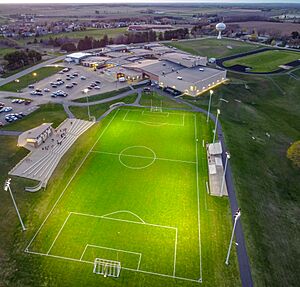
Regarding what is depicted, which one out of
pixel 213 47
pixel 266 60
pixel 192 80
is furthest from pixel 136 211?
pixel 213 47

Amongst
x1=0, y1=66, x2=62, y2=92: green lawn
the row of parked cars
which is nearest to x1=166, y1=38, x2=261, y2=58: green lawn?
x1=0, y1=66, x2=62, y2=92: green lawn

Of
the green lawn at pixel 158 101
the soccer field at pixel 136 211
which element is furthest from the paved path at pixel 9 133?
the green lawn at pixel 158 101

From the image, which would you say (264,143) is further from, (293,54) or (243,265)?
(293,54)

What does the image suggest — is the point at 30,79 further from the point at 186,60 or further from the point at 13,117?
the point at 186,60

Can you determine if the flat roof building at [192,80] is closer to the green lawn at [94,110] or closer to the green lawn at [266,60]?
the green lawn at [94,110]

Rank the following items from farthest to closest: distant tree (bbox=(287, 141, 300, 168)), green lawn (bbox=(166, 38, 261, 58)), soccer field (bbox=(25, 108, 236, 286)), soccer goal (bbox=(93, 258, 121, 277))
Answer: green lawn (bbox=(166, 38, 261, 58)), distant tree (bbox=(287, 141, 300, 168)), soccer field (bbox=(25, 108, 236, 286)), soccer goal (bbox=(93, 258, 121, 277))

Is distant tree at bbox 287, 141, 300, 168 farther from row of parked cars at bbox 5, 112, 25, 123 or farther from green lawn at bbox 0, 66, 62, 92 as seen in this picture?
green lawn at bbox 0, 66, 62, 92

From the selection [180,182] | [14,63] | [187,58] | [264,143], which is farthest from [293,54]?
[14,63]
